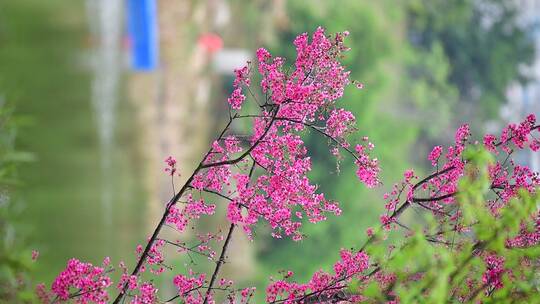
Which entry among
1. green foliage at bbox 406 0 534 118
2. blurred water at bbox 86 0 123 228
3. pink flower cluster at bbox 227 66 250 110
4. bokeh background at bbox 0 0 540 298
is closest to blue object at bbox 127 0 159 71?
bokeh background at bbox 0 0 540 298

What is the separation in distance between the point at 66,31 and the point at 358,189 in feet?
5.28

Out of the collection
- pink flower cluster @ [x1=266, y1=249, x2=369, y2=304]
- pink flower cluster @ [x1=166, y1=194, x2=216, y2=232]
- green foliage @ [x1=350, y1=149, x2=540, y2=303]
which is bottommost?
green foliage @ [x1=350, y1=149, x2=540, y2=303]

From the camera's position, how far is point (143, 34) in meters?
3.39

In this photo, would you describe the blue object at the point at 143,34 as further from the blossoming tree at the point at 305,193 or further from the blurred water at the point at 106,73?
the blossoming tree at the point at 305,193

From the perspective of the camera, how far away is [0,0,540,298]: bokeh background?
A: 3113 mm

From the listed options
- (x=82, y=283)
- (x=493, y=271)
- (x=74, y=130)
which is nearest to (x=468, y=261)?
(x=493, y=271)

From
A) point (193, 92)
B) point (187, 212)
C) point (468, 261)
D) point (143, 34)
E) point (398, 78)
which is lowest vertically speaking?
point (468, 261)

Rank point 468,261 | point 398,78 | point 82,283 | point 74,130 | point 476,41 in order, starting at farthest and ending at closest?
point 476,41, point 398,78, point 74,130, point 82,283, point 468,261

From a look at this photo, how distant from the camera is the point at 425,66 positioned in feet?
16.7

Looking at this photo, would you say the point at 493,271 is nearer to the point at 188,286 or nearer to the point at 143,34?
the point at 188,286

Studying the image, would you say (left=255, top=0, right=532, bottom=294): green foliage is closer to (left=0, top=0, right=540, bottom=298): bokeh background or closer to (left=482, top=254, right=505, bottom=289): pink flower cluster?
(left=0, top=0, right=540, bottom=298): bokeh background

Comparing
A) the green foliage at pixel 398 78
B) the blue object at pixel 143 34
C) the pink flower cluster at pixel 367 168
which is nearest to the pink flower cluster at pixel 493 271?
the pink flower cluster at pixel 367 168

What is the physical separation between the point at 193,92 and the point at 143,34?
0.64 meters

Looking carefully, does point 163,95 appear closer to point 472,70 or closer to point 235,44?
point 235,44
